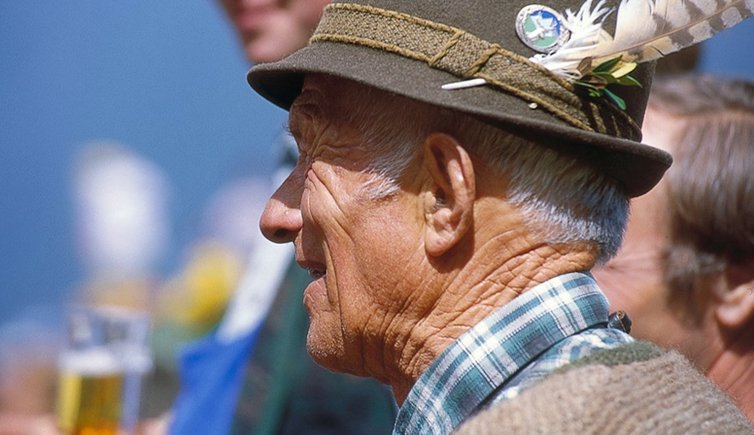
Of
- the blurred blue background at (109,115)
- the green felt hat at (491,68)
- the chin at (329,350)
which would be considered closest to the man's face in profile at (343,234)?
the chin at (329,350)

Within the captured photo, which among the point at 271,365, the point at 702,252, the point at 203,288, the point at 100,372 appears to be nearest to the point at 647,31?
the point at 702,252

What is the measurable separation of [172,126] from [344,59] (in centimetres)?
213

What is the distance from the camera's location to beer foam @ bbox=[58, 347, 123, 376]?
336 cm

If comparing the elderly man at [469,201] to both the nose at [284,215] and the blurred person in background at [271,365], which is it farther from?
the blurred person in background at [271,365]

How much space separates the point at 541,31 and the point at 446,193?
0.33m

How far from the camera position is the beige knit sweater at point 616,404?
1703 mm

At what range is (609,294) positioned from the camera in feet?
9.94

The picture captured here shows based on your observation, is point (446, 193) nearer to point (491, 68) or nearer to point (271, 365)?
point (491, 68)

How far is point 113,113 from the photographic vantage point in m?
4.11

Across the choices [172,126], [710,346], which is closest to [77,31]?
[172,126]

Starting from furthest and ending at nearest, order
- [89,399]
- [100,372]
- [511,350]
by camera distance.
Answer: [100,372], [89,399], [511,350]

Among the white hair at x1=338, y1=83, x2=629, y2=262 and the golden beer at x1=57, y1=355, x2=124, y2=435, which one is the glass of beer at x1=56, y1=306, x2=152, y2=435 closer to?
the golden beer at x1=57, y1=355, x2=124, y2=435

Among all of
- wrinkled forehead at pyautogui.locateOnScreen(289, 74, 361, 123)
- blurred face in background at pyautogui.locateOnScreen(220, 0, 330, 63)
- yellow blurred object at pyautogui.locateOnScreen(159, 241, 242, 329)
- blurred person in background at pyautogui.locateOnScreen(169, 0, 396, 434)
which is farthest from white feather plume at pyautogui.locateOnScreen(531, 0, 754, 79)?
yellow blurred object at pyautogui.locateOnScreen(159, 241, 242, 329)

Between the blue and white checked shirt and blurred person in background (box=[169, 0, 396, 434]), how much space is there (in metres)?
1.45
